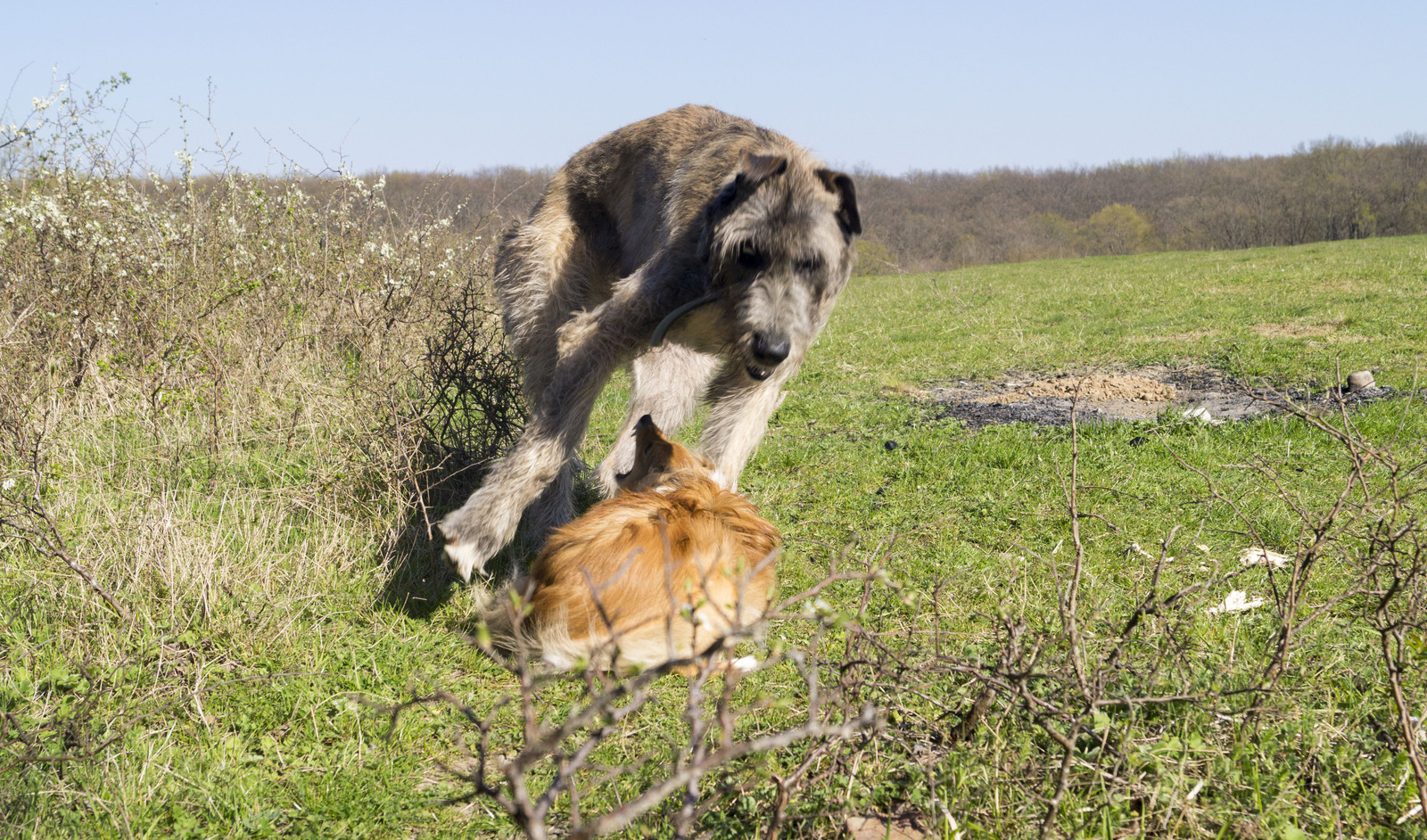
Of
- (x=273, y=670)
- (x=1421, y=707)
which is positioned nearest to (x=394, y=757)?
(x=273, y=670)

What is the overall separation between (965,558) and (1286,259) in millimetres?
22001

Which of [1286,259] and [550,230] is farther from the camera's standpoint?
[1286,259]

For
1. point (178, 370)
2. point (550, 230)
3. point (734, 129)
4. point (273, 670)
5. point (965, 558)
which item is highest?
point (734, 129)

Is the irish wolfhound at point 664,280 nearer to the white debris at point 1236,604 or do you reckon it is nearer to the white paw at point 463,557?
the white paw at point 463,557

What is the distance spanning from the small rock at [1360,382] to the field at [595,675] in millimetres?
250

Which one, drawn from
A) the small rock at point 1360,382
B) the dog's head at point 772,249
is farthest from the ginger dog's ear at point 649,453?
the small rock at point 1360,382

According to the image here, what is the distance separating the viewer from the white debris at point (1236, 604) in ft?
11.3

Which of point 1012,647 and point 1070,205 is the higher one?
point 1070,205

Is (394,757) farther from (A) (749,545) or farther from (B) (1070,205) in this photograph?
(B) (1070,205)

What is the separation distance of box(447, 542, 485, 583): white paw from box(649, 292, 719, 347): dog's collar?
1226mm

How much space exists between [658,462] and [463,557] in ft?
3.14

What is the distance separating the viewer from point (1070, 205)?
71625 millimetres

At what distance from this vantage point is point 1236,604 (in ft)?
11.6

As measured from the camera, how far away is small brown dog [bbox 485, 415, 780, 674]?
10.4 ft
